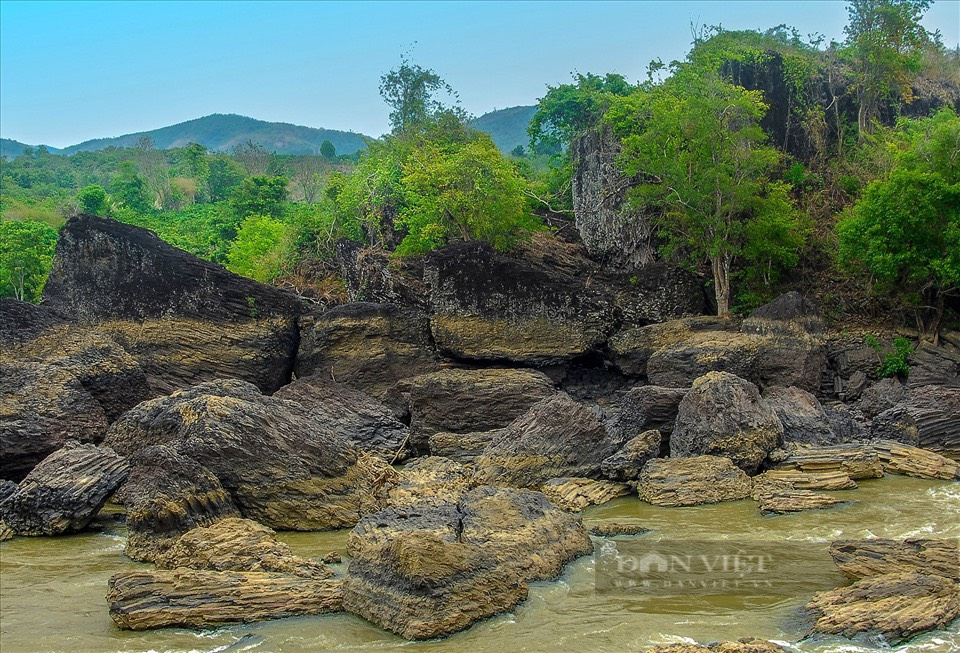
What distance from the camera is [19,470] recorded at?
53.6 ft

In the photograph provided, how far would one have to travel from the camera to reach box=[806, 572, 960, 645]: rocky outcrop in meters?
7.68

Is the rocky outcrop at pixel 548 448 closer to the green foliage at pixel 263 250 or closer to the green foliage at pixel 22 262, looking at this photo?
the green foliage at pixel 263 250

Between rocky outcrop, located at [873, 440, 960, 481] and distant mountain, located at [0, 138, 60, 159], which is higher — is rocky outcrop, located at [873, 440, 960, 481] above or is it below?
below

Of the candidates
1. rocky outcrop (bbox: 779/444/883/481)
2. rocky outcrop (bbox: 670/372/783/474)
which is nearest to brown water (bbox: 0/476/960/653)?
rocky outcrop (bbox: 779/444/883/481)

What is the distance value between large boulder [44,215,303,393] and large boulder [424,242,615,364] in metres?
5.19

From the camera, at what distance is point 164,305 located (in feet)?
82.2

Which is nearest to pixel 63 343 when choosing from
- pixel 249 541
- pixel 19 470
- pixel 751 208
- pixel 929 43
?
pixel 19 470

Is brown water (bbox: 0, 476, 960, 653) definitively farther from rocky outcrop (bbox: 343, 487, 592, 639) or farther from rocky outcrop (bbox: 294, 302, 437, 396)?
rocky outcrop (bbox: 294, 302, 437, 396)

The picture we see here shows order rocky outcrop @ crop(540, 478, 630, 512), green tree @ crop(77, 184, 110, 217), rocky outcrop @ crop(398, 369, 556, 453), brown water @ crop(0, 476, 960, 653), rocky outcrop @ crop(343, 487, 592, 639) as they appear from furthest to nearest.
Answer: green tree @ crop(77, 184, 110, 217) < rocky outcrop @ crop(398, 369, 556, 453) < rocky outcrop @ crop(540, 478, 630, 512) < rocky outcrop @ crop(343, 487, 592, 639) < brown water @ crop(0, 476, 960, 653)

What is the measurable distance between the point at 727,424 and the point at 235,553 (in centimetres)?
945

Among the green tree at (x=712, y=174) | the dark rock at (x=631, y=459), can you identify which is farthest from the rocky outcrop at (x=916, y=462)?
the green tree at (x=712, y=174)

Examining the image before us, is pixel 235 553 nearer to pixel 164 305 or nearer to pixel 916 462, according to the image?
pixel 916 462

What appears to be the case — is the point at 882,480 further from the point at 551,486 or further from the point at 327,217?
the point at 327,217

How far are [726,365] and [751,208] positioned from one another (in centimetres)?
715
